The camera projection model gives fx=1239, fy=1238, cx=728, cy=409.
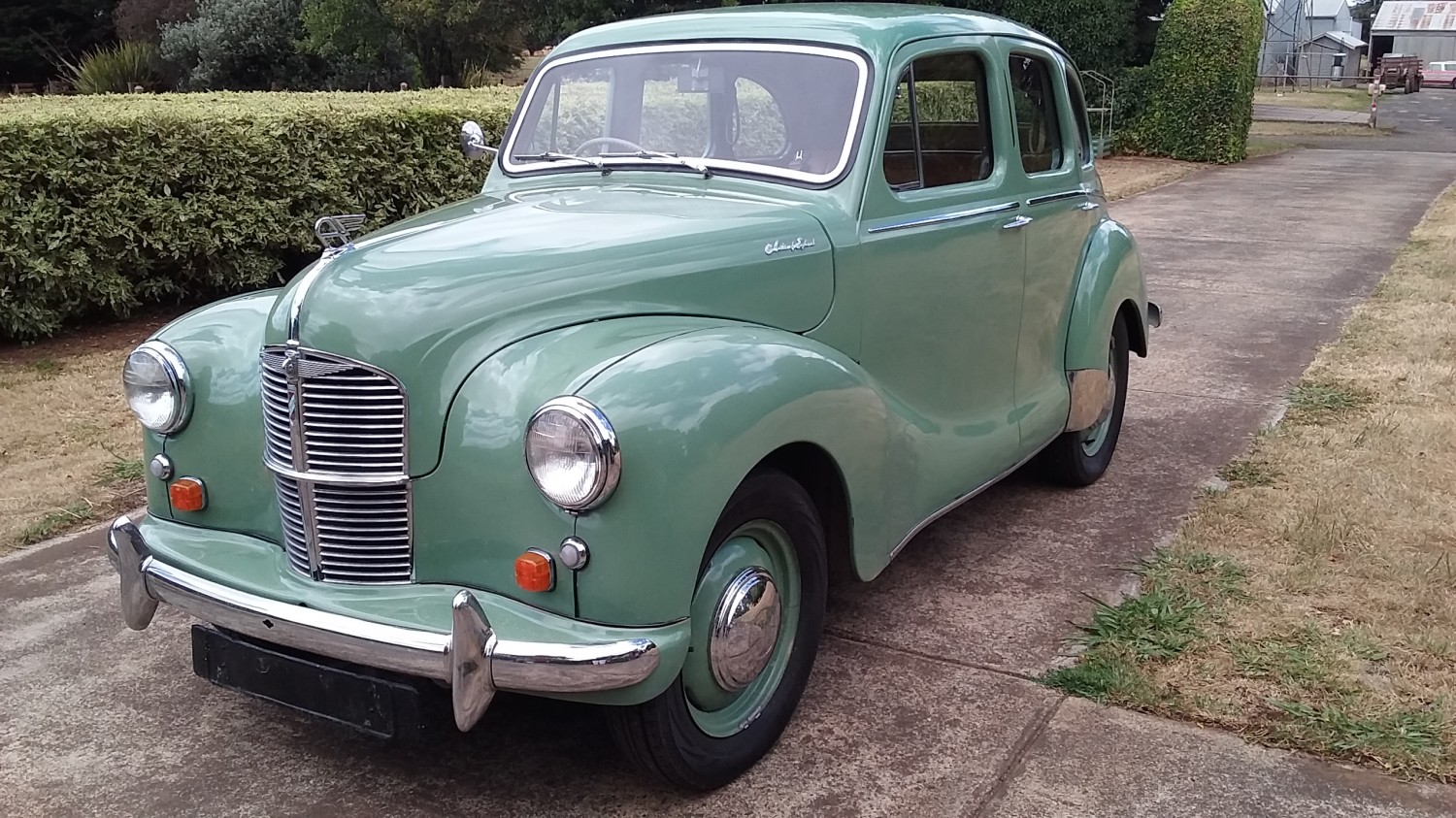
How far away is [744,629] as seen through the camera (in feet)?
9.41

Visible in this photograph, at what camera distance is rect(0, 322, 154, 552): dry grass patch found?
15.8 ft

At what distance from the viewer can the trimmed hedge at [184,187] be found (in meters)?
6.82

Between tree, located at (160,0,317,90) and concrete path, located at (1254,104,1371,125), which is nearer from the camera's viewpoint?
tree, located at (160,0,317,90)

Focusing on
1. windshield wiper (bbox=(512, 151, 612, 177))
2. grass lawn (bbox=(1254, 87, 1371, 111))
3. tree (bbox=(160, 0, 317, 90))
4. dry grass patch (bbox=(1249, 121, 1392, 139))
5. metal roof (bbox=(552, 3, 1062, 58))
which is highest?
tree (bbox=(160, 0, 317, 90))

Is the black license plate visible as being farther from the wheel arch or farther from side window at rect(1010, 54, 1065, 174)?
side window at rect(1010, 54, 1065, 174)

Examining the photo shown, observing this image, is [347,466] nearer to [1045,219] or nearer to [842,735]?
[842,735]

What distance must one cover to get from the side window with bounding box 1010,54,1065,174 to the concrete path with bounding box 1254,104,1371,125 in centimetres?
2807

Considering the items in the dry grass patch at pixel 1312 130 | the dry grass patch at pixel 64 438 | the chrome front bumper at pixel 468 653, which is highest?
the dry grass patch at pixel 1312 130

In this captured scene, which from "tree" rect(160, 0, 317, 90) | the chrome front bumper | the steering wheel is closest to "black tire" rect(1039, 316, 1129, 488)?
the steering wheel

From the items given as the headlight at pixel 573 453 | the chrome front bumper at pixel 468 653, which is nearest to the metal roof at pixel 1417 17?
the headlight at pixel 573 453

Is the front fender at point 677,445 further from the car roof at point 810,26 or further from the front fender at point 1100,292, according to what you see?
the front fender at point 1100,292

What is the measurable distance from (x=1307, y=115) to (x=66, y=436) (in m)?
32.8

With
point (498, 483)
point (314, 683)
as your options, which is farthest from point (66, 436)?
point (498, 483)

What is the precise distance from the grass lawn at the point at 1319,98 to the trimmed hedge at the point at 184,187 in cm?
3387
